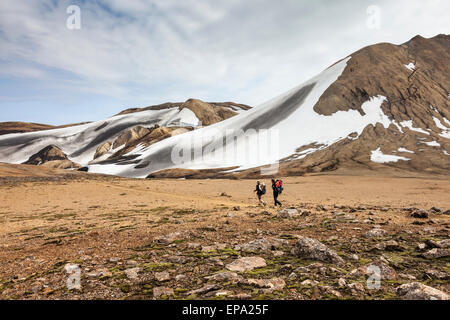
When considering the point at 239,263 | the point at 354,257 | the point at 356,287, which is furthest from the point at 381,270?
the point at 239,263

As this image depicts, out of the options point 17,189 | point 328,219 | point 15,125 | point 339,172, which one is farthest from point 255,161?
point 15,125

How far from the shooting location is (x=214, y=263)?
5699mm

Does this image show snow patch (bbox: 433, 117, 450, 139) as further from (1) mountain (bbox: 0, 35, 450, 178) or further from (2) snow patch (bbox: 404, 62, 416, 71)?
(2) snow patch (bbox: 404, 62, 416, 71)

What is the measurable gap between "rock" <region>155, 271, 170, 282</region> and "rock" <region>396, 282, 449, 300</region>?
3.82m

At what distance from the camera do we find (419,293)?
11.9ft

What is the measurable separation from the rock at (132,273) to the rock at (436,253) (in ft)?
19.9

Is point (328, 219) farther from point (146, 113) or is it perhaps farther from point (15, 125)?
point (15, 125)

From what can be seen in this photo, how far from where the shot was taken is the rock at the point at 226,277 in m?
4.73

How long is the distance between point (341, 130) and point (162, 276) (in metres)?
79.4

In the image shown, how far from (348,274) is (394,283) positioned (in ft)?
2.29

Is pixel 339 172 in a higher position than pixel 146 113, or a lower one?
lower

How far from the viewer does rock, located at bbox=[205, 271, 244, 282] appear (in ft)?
15.5

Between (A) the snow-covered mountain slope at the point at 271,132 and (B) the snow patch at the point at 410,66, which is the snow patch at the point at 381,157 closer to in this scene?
(A) the snow-covered mountain slope at the point at 271,132
